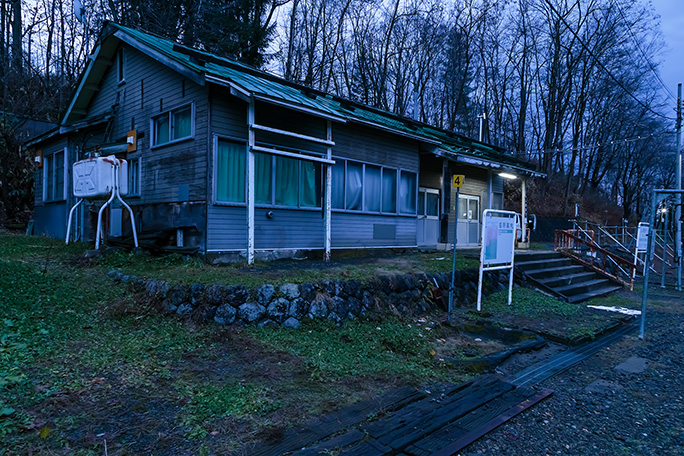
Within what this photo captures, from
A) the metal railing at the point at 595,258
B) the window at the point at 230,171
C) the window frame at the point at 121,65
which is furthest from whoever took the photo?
the metal railing at the point at 595,258

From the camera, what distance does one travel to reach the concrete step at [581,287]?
34.3ft

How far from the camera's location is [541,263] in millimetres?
11734

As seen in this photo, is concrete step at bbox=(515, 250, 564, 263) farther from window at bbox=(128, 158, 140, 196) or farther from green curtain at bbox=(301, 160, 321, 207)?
window at bbox=(128, 158, 140, 196)

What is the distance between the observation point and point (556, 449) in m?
3.33

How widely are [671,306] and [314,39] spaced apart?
23.0 meters

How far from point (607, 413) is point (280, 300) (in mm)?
4241

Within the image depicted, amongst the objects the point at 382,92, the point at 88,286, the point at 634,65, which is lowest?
the point at 88,286

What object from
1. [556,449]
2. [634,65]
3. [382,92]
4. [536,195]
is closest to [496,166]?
[556,449]

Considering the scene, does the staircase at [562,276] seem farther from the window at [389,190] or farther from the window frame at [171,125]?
the window frame at [171,125]

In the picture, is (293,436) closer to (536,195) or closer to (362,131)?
(362,131)

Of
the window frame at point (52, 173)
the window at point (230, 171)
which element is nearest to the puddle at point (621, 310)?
the window at point (230, 171)

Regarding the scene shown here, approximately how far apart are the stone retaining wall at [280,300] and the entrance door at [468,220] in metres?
8.24

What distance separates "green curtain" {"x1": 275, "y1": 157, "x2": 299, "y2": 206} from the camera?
9.47 meters

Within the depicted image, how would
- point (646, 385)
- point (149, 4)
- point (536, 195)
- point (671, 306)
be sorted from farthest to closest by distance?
1. point (536, 195)
2. point (149, 4)
3. point (671, 306)
4. point (646, 385)
